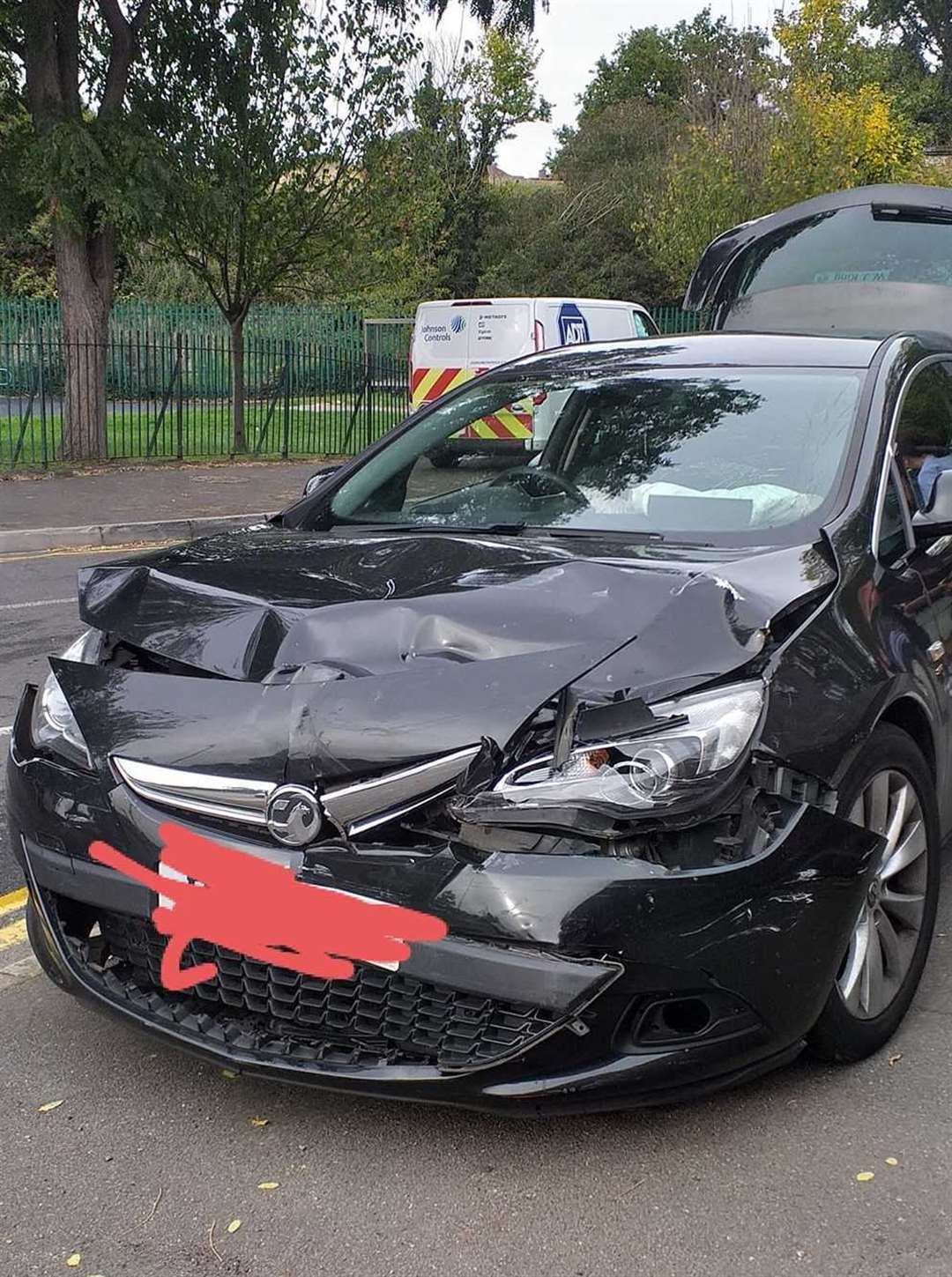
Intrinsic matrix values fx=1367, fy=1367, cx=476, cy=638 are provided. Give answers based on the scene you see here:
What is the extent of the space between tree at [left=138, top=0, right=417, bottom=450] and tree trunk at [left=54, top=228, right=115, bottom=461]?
1.05 m

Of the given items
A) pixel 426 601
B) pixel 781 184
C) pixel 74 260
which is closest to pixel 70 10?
pixel 74 260

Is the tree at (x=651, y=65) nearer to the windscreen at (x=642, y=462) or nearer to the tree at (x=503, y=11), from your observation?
the tree at (x=503, y=11)

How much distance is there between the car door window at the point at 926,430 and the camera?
367 centimetres

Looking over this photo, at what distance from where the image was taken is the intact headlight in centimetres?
282

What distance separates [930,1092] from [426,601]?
4.85ft

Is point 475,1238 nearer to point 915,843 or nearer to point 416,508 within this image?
point 915,843

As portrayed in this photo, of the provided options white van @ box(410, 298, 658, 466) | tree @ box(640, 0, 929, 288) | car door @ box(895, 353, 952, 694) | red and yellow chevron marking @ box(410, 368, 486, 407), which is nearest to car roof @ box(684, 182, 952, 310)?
white van @ box(410, 298, 658, 466)

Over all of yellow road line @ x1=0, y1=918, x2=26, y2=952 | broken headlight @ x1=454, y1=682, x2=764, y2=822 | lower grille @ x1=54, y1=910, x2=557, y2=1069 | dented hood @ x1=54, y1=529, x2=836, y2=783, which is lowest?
yellow road line @ x1=0, y1=918, x2=26, y2=952

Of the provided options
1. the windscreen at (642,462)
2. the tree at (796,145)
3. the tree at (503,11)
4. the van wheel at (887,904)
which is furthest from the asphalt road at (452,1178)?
the tree at (796,145)

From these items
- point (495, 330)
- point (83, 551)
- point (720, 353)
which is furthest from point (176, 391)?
point (720, 353)

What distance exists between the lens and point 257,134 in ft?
58.0

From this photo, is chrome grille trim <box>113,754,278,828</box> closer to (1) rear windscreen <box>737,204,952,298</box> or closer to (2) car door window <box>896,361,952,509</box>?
(2) car door window <box>896,361,952,509</box>

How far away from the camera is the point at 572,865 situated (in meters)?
2.40

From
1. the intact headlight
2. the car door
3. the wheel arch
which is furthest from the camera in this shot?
the car door
